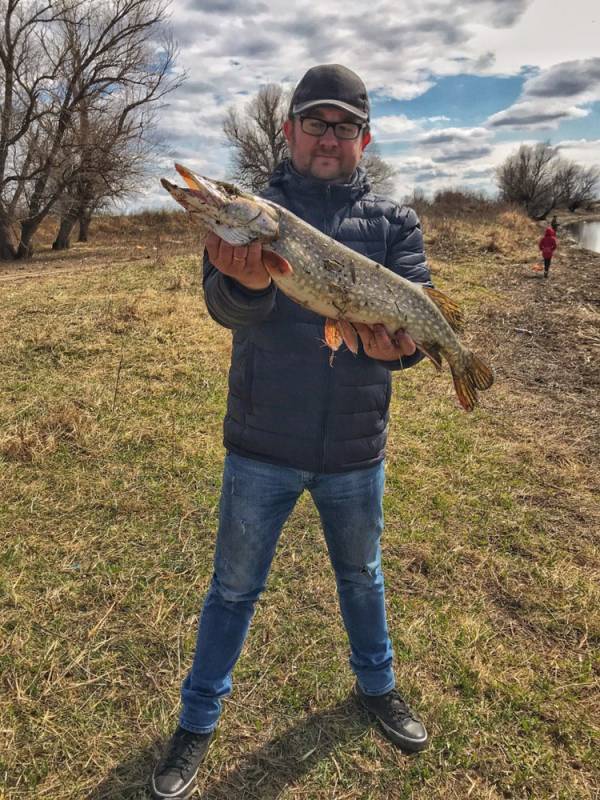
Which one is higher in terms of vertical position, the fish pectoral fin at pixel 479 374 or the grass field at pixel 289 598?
the fish pectoral fin at pixel 479 374

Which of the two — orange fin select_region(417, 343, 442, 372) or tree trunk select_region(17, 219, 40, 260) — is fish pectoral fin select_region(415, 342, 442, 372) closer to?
orange fin select_region(417, 343, 442, 372)

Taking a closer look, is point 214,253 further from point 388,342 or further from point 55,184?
point 55,184

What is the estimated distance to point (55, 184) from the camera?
23.0 m

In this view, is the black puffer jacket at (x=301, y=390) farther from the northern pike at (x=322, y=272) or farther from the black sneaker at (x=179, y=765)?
the black sneaker at (x=179, y=765)

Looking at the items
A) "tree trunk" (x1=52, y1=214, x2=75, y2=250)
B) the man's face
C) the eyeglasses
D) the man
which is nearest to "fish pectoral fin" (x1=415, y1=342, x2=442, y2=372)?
the man

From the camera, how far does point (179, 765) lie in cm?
250

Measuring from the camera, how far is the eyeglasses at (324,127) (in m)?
2.51

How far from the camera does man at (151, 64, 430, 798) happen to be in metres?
2.43

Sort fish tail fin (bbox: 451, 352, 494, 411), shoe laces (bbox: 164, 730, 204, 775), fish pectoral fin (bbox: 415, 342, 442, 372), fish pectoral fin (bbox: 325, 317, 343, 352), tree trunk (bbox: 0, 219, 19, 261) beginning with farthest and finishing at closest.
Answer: tree trunk (bbox: 0, 219, 19, 261) < fish tail fin (bbox: 451, 352, 494, 411) < fish pectoral fin (bbox: 415, 342, 442, 372) < shoe laces (bbox: 164, 730, 204, 775) < fish pectoral fin (bbox: 325, 317, 343, 352)

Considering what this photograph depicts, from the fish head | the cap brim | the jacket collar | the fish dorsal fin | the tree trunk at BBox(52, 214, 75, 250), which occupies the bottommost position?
the fish dorsal fin

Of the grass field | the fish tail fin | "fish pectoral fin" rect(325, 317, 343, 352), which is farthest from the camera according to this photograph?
the fish tail fin

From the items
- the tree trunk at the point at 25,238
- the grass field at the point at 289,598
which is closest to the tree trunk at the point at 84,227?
the tree trunk at the point at 25,238

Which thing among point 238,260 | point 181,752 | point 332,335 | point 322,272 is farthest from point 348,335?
point 181,752

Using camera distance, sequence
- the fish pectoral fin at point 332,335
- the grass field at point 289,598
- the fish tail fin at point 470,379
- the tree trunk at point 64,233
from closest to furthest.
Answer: the fish pectoral fin at point 332,335, the grass field at point 289,598, the fish tail fin at point 470,379, the tree trunk at point 64,233
